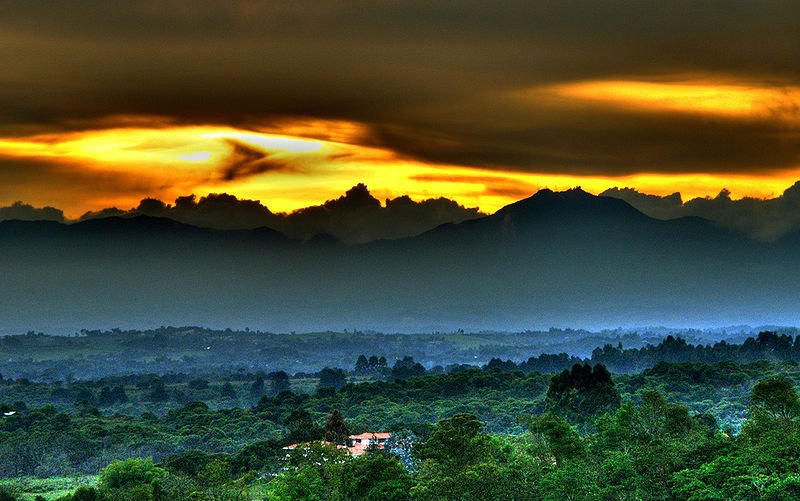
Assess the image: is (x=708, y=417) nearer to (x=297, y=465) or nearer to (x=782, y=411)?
(x=782, y=411)

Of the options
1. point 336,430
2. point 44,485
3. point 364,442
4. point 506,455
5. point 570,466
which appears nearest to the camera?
point 570,466

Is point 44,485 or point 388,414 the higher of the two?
point 388,414

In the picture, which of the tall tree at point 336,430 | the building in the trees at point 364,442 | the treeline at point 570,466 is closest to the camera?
the treeline at point 570,466

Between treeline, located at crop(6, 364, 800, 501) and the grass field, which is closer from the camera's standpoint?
treeline, located at crop(6, 364, 800, 501)

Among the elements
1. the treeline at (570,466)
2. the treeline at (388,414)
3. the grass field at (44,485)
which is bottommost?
the grass field at (44,485)

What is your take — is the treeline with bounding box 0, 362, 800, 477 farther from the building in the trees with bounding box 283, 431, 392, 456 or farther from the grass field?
the grass field

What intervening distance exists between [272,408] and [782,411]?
4742 inches

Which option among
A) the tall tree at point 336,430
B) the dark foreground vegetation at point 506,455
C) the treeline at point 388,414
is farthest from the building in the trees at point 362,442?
the treeline at point 388,414

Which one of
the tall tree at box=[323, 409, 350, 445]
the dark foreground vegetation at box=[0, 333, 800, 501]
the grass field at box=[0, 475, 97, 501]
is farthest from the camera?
the grass field at box=[0, 475, 97, 501]

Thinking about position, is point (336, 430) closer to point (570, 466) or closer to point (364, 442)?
point (364, 442)

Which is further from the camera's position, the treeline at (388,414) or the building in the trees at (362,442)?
the treeline at (388,414)

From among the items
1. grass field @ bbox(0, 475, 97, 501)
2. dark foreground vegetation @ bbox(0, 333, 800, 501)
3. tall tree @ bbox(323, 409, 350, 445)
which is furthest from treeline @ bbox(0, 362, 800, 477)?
grass field @ bbox(0, 475, 97, 501)

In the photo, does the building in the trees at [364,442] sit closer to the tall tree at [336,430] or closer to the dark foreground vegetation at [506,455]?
the tall tree at [336,430]

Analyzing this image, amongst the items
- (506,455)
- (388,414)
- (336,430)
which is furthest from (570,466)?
(388,414)
